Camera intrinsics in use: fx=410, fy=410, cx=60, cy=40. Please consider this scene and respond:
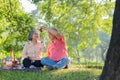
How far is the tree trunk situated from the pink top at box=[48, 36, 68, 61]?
4931 mm

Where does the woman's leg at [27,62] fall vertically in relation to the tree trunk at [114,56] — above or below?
below

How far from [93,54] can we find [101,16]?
67460mm

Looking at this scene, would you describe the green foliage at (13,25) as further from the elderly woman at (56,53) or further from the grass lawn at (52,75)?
the grass lawn at (52,75)

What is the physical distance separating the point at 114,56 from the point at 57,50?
513 centimetres

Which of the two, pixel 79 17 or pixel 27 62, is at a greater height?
pixel 79 17

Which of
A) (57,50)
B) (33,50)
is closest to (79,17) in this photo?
(33,50)

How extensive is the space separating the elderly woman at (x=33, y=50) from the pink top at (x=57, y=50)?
465 mm

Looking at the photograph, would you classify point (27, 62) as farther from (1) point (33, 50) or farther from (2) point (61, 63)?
(2) point (61, 63)

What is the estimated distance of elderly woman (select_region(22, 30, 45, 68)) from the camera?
12281 mm

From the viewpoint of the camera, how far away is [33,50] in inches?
494

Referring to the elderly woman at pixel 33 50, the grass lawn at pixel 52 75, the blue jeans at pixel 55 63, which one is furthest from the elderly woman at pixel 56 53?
the elderly woman at pixel 33 50

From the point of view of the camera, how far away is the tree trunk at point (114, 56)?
277 inches

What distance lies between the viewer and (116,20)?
719 cm

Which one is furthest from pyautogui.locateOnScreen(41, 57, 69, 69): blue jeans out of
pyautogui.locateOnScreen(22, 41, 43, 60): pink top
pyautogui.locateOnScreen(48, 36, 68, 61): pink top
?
pyautogui.locateOnScreen(22, 41, 43, 60): pink top
